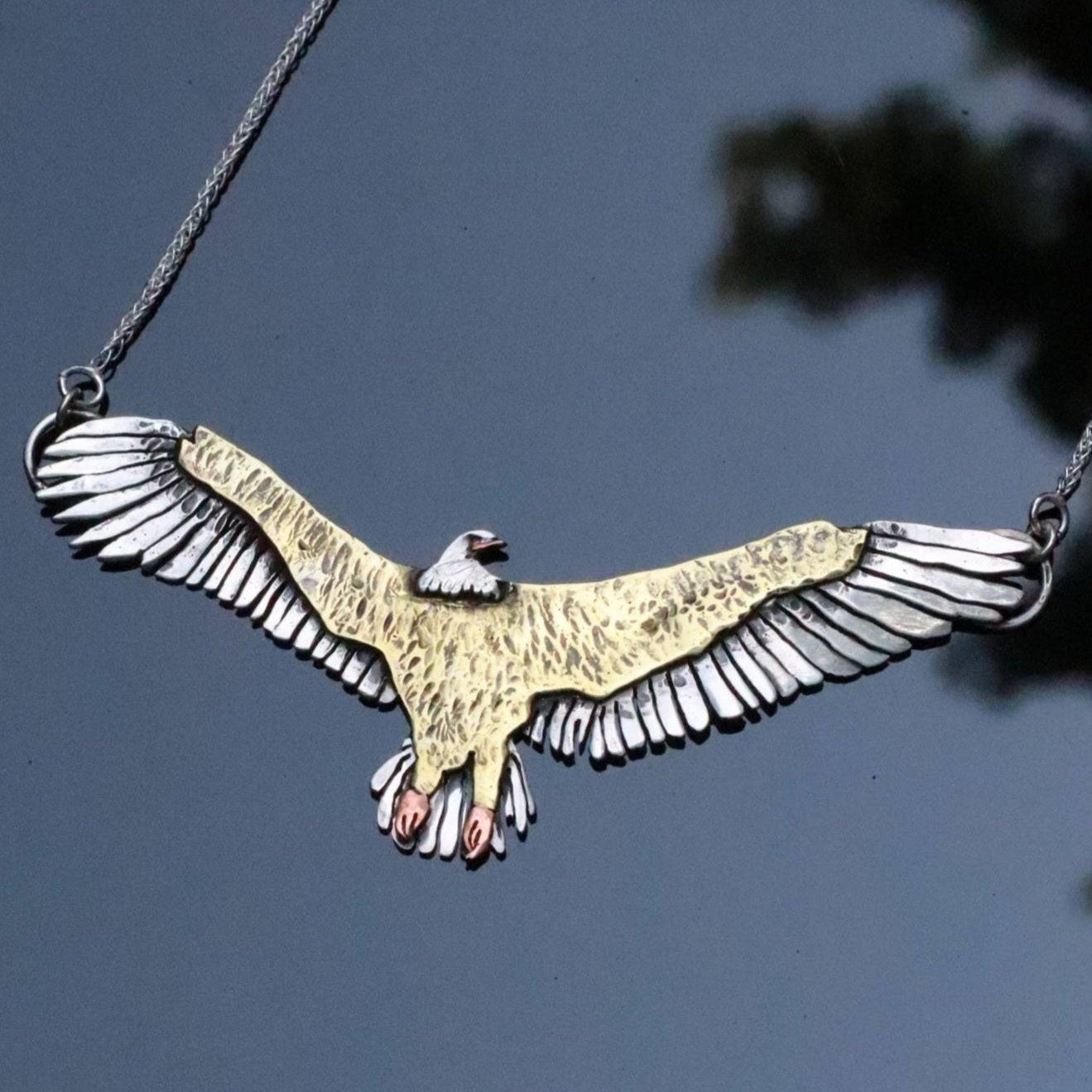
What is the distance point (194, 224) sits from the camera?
2.04m

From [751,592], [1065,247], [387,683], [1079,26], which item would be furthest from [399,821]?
[1079,26]

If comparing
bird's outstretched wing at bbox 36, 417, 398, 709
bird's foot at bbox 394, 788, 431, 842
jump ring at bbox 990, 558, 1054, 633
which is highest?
jump ring at bbox 990, 558, 1054, 633

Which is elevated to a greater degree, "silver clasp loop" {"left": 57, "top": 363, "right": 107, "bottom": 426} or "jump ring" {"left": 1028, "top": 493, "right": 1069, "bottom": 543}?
"jump ring" {"left": 1028, "top": 493, "right": 1069, "bottom": 543}

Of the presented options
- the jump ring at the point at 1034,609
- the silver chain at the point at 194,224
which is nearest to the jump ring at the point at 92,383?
the silver chain at the point at 194,224

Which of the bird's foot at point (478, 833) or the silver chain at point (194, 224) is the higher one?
the silver chain at point (194, 224)

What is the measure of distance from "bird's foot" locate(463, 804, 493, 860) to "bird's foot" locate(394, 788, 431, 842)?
2 cm

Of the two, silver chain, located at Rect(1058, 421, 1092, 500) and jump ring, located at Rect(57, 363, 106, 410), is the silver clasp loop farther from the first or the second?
silver chain, located at Rect(1058, 421, 1092, 500)

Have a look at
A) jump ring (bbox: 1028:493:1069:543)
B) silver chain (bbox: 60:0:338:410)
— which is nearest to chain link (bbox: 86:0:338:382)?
silver chain (bbox: 60:0:338:410)

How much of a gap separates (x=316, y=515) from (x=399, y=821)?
19cm

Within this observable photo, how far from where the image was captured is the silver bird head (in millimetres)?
1912

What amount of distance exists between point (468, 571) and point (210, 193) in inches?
11.7

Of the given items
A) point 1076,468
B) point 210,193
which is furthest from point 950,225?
point 210,193

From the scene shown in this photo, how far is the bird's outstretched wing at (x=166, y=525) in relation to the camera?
6.37 ft

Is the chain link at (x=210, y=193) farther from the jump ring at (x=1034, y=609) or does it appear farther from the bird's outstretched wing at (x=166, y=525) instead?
the jump ring at (x=1034, y=609)
